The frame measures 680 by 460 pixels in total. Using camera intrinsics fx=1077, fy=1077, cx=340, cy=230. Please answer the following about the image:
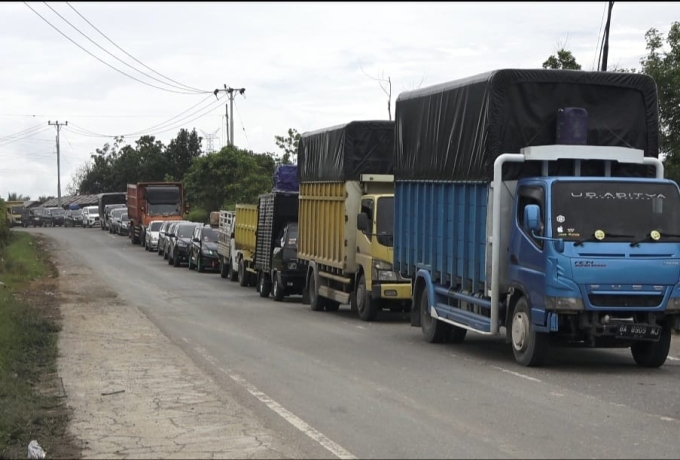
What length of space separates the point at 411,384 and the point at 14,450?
4976mm

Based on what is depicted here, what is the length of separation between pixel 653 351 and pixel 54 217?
86873 millimetres

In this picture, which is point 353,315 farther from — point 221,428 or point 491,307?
point 221,428

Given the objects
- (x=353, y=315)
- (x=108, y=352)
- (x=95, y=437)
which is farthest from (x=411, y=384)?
(x=353, y=315)

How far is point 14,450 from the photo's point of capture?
30.6ft

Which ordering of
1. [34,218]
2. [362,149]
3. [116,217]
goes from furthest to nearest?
[34,218] → [116,217] → [362,149]

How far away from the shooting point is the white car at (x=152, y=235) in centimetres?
5525

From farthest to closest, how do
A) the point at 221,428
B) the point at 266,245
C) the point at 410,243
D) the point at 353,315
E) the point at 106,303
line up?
1. the point at 266,245
2. the point at 106,303
3. the point at 353,315
4. the point at 410,243
5. the point at 221,428

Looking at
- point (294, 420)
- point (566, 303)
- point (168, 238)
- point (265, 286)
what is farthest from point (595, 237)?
point (168, 238)

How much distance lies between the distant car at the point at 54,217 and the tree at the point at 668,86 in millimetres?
77007

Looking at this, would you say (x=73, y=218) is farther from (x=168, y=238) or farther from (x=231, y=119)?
(x=168, y=238)

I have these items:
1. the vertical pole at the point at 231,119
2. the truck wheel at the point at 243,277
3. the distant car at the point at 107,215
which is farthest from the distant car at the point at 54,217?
the truck wheel at the point at 243,277

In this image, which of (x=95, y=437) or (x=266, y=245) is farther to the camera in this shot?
(x=266, y=245)

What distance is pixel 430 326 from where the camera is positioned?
683 inches

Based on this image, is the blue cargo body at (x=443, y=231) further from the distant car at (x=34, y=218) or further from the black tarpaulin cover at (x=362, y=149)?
the distant car at (x=34, y=218)
